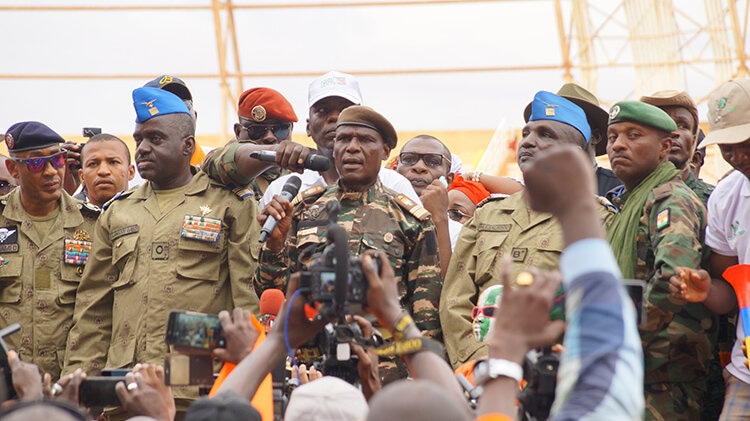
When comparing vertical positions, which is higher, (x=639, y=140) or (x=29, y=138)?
(x=29, y=138)

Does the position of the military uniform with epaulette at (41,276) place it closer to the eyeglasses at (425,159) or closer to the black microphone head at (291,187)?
the black microphone head at (291,187)

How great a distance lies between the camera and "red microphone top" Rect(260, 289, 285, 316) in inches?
231

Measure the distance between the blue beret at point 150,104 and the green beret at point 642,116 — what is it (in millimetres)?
2528

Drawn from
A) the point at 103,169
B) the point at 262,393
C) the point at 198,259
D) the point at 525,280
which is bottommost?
the point at 262,393

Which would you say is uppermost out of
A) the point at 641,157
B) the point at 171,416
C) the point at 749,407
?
the point at 641,157

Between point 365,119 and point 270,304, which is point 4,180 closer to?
point 270,304

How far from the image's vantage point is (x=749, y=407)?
5.23 m

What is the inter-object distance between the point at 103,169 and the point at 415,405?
Answer: 5322 millimetres

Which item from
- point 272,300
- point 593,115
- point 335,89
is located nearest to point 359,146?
point 272,300

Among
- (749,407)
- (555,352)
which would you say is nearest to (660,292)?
(749,407)

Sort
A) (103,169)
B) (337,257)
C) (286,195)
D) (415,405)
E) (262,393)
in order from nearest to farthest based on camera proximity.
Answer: (415,405) → (337,257) → (262,393) → (286,195) → (103,169)

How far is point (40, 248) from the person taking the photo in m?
6.72

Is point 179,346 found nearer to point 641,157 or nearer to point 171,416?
point 171,416

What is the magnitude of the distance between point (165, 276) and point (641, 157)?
8.74ft
